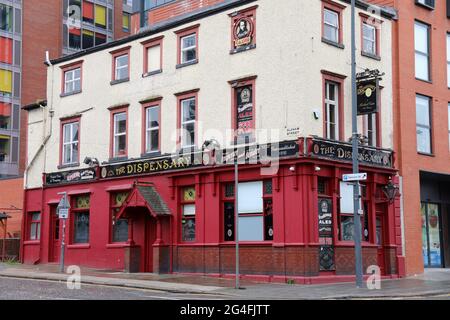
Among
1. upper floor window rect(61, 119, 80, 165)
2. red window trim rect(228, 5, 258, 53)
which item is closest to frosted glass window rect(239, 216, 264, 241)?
red window trim rect(228, 5, 258, 53)

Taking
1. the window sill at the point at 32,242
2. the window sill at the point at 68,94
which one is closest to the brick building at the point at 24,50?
the window sill at the point at 32,242

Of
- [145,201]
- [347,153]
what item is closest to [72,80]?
[145,201]

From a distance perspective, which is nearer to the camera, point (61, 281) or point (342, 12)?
point (61, 281)

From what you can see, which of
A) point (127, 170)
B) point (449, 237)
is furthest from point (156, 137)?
point (449, 237)

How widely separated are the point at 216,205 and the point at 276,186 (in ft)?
9.79

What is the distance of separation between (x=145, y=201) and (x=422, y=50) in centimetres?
1367

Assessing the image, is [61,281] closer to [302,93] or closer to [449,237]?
[302,93]

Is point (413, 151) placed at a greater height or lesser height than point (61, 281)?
greater

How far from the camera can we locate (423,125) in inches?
1162

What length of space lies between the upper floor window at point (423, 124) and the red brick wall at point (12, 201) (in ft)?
69.1

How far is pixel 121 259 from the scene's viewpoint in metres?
29.5

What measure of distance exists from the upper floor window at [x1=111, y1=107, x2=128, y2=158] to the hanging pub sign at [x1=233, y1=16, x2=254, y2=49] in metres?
6.86

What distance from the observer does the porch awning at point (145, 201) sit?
2753 cm

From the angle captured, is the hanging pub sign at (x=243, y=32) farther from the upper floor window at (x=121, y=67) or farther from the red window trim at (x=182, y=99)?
the upper floor window at (x=121, y=67)
